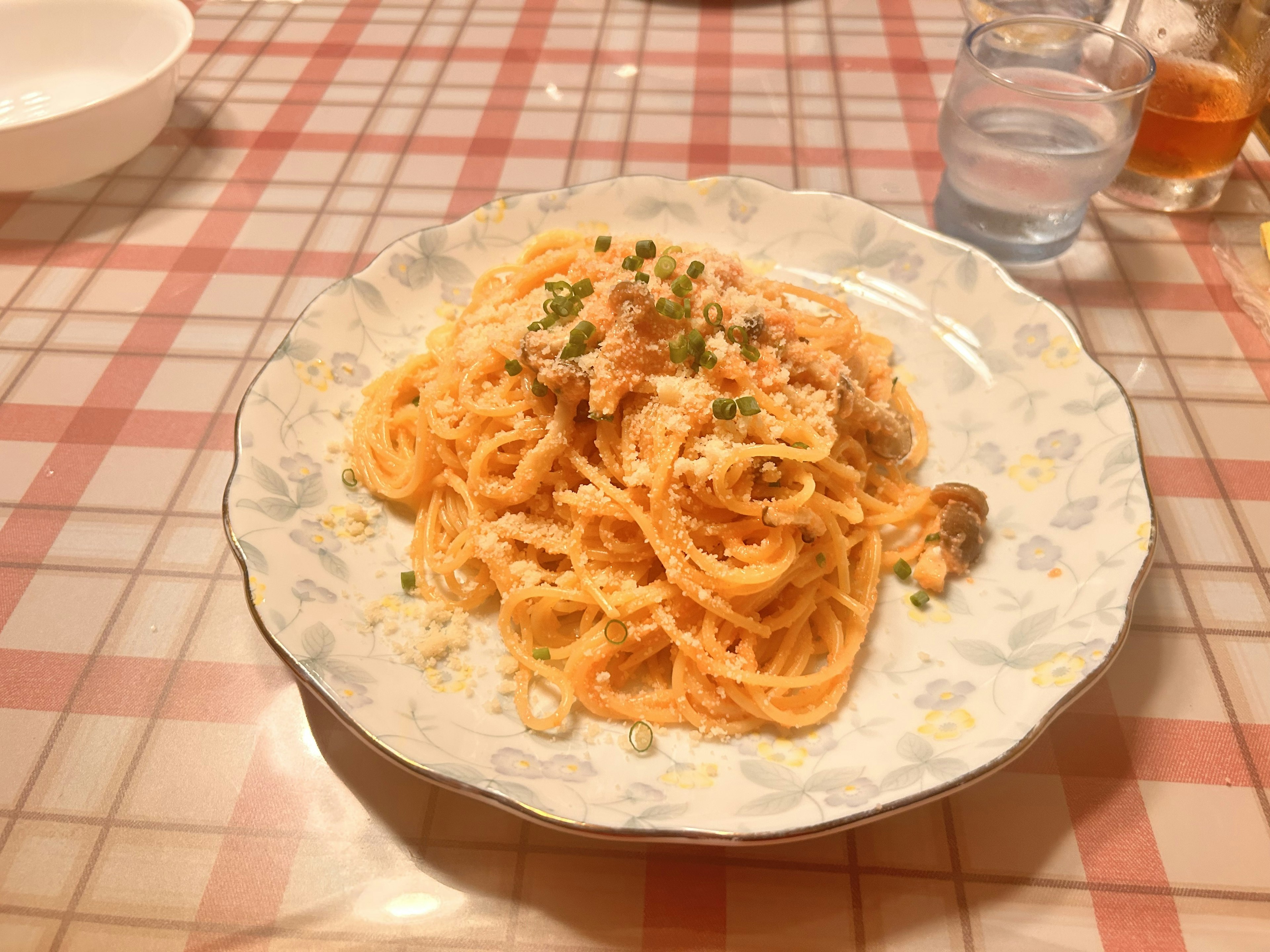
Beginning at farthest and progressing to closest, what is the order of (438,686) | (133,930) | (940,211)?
1. (940,211)
2. (438,686)
3. (133,930)

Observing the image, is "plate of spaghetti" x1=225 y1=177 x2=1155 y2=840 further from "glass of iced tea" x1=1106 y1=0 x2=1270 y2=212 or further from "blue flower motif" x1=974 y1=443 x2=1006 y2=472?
"glass of iced tea" x1=1106 y1=0 x2=1270 y2=212

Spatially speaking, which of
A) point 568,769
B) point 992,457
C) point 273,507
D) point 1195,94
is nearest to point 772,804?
point 568,769

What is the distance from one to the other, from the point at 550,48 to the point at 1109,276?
3892 mm

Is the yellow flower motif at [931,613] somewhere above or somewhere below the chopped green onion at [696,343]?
below

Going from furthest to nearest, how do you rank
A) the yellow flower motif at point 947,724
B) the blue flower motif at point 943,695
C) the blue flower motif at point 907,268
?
the blue flower motif at point 907,268, the blue flower motif at point 943,695, the yellow flower motif at point 947,724

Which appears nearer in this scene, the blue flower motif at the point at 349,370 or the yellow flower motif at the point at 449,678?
the yellow flower motif at the point at 449,678

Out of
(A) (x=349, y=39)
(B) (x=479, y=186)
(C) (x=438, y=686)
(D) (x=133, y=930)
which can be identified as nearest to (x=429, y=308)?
(B) (x=479, y=186)

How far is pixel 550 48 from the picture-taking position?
563cm

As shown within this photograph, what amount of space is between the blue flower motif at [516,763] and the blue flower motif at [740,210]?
8.39ft

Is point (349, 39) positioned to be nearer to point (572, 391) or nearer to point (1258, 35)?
point (572, 391)

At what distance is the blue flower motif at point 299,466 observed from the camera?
2807 mm

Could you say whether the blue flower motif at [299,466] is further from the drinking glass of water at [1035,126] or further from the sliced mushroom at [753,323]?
the drinking glass of water at [1035,126]

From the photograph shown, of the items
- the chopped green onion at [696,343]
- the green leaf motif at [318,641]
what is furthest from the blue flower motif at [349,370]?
the chopped green onion at [696,343]

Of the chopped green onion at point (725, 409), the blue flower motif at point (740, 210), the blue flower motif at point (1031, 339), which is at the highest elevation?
the chopped green onion at point (725, 409)
